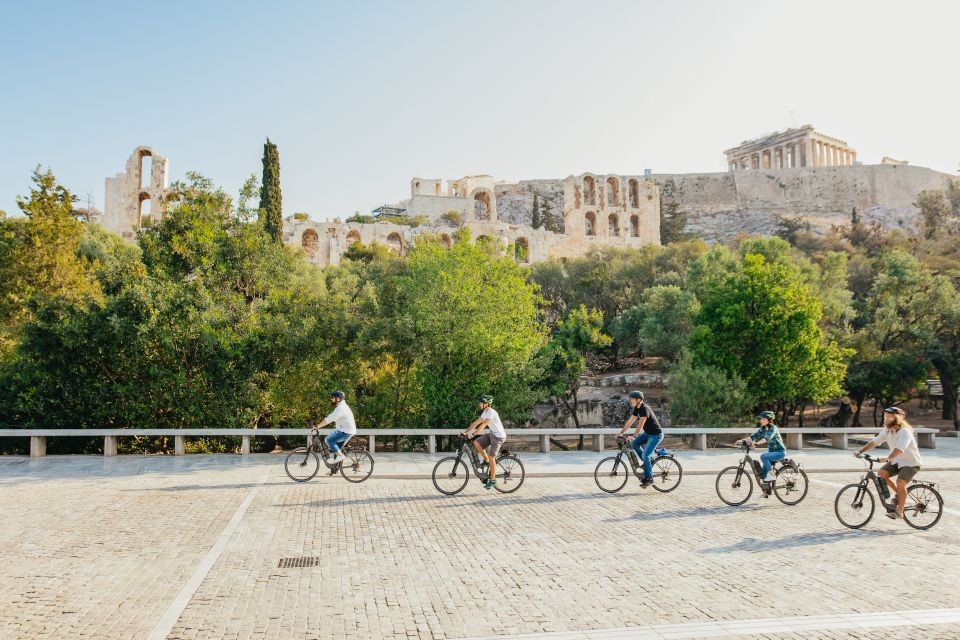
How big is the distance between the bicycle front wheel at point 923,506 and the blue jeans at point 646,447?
3688 millimetres

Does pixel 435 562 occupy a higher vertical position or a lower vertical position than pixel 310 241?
lower

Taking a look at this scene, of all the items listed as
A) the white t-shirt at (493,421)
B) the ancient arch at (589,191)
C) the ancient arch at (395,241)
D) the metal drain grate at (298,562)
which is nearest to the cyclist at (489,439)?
the white t-shirt at (493,421)

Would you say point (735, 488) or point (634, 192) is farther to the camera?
point (634, 192)

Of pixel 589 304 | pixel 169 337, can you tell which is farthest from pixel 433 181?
pixel 169 337

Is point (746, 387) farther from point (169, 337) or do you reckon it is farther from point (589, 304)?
point (589, 304)

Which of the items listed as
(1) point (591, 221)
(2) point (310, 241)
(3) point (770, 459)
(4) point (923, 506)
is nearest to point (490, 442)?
(3) point (770, 459)

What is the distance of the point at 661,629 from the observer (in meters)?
5.61

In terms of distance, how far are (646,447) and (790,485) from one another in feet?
7.66

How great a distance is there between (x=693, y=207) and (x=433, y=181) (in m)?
39.4

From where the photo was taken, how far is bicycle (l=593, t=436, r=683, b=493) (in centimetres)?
1170

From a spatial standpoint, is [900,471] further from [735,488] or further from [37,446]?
[37,446]

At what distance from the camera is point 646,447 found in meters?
11.5

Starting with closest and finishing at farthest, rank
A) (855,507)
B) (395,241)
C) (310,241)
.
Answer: (855,507) → (310,241) → (395,241)

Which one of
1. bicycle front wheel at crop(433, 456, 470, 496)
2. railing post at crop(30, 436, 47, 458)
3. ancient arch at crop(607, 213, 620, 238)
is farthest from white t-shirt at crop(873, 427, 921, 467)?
ancient arch at crop(607, 213, 620, 238)
